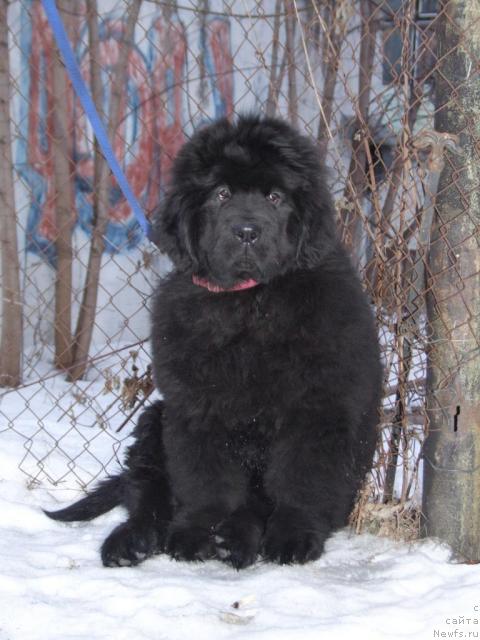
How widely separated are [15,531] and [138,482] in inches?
17.1

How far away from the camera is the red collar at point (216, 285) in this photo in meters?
2.57

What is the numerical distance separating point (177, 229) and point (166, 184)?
195 millimetres

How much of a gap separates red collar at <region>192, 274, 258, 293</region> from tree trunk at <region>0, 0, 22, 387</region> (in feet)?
6.69

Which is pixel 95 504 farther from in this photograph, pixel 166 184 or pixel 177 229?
pixel 166 184

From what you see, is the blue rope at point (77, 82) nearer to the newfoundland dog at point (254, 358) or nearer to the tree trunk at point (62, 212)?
the newfoundland dog at point (254, 358)

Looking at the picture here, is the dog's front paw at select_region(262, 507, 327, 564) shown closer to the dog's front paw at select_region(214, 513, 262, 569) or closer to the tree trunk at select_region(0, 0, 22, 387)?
the dog's front paw at select_region(214, 513, 262, 569)

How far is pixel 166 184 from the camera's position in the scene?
2.76 metres

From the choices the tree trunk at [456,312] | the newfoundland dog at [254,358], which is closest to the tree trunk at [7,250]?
the newfoundland dog at [254,358]

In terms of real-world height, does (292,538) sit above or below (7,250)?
below

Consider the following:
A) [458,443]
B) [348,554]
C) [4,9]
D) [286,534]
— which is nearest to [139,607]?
[286,534]

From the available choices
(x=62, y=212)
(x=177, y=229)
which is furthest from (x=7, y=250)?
(x=177, y=229)

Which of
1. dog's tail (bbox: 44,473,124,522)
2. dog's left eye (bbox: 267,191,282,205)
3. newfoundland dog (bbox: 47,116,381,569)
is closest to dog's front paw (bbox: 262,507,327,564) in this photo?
newfoundland dog (bbox: 47,116,381,569)

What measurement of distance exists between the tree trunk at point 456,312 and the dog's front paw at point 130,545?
86 cm

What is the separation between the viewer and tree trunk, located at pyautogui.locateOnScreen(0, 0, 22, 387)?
4.59 m
